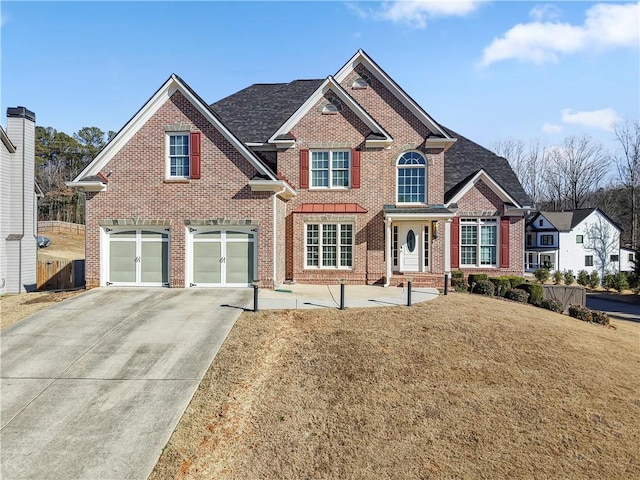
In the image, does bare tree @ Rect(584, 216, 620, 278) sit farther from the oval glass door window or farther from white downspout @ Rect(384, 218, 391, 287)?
white downspout @ Rect(384, 218, 391, 287)

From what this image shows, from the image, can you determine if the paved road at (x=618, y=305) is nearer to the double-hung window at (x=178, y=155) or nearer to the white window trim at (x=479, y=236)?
the white window trim at (x=479, y=236)

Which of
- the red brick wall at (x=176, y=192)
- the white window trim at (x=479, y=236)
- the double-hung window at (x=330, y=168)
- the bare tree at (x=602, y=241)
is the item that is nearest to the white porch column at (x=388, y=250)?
the double-hung window at (x=330, y=168)

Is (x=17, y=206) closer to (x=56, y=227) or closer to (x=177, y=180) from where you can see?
(x=177, y=180)

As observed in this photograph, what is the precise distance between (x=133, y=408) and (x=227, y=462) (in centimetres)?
231

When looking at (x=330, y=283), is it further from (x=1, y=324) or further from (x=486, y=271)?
(x=1, y=324)

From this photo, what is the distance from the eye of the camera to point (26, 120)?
57.6ft

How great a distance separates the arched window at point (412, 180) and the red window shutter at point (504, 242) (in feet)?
17.2

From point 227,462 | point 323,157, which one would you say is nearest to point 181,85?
point 323,157

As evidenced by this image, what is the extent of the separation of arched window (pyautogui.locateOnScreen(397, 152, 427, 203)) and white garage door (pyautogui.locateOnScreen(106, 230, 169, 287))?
11013 mm

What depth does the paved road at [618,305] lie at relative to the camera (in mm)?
21378

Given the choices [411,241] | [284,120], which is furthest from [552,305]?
[284,120]

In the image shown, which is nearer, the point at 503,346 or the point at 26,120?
the point at 503,346

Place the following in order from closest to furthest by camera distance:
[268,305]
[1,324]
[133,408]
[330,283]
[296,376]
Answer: [133,408] → [296,376] → [1,324] → [268,305] → [330,283]

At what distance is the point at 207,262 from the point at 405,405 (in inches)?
403
